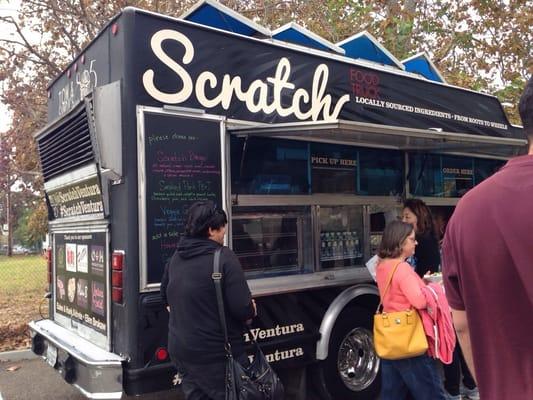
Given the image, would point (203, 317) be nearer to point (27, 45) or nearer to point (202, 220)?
point (202, 220)

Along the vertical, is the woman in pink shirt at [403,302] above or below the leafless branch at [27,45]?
below

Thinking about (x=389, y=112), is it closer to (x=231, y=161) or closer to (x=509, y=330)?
(x=231, y=161)

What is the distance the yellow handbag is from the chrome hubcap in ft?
3.34

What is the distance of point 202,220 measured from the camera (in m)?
2.99

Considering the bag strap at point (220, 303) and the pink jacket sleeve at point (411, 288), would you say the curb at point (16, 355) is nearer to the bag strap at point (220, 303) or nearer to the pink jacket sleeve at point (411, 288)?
the bag strap at point (220, 303)

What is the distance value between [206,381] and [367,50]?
4213mm

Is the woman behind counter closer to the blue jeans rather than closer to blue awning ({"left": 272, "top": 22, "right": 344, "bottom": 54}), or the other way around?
the blue jeans

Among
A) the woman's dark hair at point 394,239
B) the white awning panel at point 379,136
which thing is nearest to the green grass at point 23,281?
the white awning panel at point 379,136

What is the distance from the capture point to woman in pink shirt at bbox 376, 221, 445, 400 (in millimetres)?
3463

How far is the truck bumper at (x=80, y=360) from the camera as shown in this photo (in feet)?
11.0

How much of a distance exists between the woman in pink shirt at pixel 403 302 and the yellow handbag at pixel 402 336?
58 millimetres

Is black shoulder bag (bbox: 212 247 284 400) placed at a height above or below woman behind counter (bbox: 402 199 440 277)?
below

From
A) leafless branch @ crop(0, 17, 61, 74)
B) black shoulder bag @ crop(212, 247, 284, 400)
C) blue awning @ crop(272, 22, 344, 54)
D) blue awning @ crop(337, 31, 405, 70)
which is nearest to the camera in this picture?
black shoulder bag @ crop(212, 247, 284, 400)

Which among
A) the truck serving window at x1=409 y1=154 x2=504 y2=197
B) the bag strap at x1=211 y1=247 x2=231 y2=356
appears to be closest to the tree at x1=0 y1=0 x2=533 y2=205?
the truck serving window at x1=409 y1=154 x2=504 y2=197
